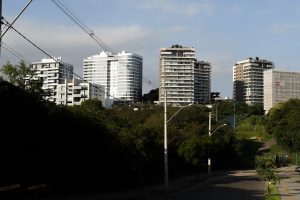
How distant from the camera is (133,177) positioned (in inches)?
1729

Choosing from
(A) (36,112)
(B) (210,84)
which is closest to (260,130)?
(B) (210,84)

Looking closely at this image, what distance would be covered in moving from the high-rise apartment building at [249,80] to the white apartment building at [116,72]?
110 metres

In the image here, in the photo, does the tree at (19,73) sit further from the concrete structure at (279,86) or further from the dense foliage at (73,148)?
the concrete structure at (279,86)

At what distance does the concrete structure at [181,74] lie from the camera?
5729 cm

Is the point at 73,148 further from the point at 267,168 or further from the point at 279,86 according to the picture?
the point at 279,86

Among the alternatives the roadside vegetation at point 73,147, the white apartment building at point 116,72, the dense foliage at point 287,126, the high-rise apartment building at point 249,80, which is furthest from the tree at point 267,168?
the high-rise apartment building at point 249,80

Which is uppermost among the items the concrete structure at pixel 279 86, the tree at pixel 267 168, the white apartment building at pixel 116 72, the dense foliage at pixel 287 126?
the concrete structure at pixel 279 86

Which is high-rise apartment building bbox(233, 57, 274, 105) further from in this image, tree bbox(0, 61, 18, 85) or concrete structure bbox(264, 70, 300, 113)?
tree bbox(0, 61, 18, 85)

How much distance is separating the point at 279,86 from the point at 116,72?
12236cm

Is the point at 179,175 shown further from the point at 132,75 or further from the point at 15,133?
the point at 15,133

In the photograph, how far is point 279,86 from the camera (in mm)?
166000

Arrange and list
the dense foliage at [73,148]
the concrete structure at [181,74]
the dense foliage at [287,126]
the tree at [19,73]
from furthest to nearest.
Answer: the dense foliage at [287,126]
the concrete structure at [181,74]
the tree at [19,73]
the dense foliage at [73,148]

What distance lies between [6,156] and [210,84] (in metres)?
62.7

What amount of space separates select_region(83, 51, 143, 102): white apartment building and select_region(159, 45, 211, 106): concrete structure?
2953 mm
